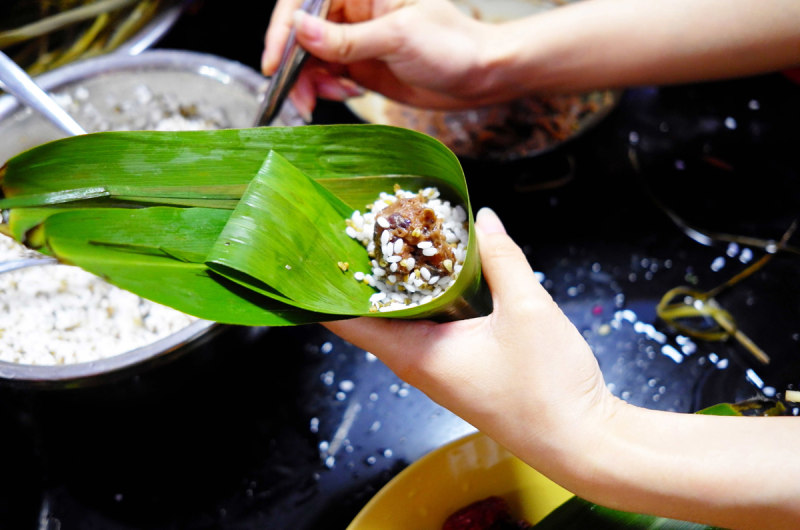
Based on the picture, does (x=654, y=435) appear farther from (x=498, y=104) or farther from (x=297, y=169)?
(x=498, y=104)

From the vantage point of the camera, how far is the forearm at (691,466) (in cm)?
83

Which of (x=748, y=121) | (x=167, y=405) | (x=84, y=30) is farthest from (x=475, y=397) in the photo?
(x=84, y=30)

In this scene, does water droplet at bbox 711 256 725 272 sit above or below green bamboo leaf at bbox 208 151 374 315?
below

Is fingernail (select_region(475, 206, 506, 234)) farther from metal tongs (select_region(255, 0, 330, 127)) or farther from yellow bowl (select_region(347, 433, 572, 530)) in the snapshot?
metal tongs (select_region(255, 0, 330, 127))

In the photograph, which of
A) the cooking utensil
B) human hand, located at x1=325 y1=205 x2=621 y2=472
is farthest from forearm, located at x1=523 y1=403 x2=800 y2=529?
the cooking utensil

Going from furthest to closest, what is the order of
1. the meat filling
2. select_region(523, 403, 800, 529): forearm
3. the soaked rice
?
1. the soaked rice
2. the meat filling
3. select_region(523, 403, 800, 529): forearm

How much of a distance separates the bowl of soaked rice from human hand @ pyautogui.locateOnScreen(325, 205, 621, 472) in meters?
0.41

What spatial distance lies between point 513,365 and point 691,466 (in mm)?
298

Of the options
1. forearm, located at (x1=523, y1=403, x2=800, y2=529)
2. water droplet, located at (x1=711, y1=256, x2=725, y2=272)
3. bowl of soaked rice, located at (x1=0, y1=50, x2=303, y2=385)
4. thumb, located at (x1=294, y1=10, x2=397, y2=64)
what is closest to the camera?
forearm, located at (x1=523, y1=403, x2=800, y2=529)

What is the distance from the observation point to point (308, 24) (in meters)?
1.26

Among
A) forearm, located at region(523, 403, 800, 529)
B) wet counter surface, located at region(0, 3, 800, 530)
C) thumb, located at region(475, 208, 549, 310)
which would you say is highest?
thumb, located at region(475, 208, 549, 310)

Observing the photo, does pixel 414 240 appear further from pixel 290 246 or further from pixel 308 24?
pixel 308 24

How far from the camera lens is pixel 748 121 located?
1680 mm

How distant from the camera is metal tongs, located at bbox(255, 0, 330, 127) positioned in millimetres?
1268
